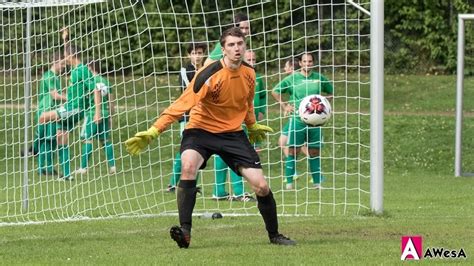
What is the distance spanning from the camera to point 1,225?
501 inches

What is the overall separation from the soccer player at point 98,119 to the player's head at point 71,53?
8.3 inches

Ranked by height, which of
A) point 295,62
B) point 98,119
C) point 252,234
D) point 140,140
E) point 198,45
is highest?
point 198,45

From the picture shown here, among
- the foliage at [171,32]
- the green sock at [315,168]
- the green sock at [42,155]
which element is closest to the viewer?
the foliage at [171,32]

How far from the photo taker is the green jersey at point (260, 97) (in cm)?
1520

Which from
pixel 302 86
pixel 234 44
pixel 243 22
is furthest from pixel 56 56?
pixel 234 44

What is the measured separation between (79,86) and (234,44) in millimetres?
5314

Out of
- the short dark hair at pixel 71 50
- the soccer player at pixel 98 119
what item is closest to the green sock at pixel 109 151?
the soccer player at pixel 98 119

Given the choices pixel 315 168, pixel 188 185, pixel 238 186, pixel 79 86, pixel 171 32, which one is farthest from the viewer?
pixel 171 32

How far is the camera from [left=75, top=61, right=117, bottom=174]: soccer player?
15.5 m

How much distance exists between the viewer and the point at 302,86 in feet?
52.1

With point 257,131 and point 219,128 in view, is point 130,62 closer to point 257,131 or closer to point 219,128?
point 257,131

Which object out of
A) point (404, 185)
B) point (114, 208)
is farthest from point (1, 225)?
point (404, 185)

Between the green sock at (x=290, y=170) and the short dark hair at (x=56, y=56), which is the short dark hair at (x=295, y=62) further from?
the short dark hair at (x=56, y=56)

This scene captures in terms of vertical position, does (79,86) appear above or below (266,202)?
above
